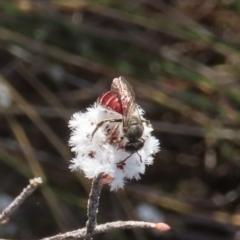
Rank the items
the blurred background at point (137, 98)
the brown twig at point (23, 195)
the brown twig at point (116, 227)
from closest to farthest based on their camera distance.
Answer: the brown twig at point (116, 227), the brown twig at point (23, 195), the blurred background at point (137, 98)

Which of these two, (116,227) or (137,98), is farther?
(137,98)

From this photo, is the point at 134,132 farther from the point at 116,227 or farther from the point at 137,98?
the point at 137,98

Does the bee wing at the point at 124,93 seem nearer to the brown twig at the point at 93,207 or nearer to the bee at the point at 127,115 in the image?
the bee at the point at 127,115

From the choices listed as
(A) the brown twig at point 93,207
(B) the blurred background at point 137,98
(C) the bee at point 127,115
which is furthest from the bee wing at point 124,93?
(B) the blurred background at point 137,98

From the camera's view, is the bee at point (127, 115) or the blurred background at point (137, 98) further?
the blurred background at point (137, 98)

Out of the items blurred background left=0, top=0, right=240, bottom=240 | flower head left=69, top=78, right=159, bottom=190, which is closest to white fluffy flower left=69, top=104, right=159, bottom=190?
flower head left=69, top=78, right=159, bottom=190

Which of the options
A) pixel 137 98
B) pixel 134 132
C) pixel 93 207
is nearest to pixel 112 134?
pixel 134 132

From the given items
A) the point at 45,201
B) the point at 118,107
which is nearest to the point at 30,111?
the point at 45,201
